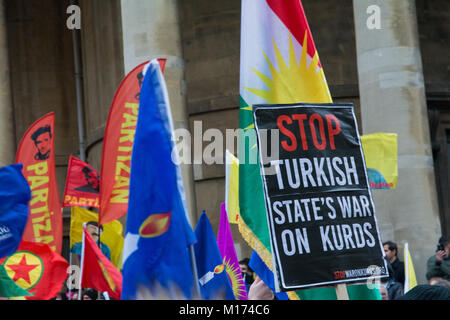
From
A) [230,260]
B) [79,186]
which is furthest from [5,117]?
[230,260]

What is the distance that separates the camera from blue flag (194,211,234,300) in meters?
6.40

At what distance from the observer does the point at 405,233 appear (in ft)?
44.3

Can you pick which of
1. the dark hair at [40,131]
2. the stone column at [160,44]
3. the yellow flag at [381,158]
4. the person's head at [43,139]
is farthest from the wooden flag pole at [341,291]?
the dark hair at [40,131]

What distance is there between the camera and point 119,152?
10883 mm

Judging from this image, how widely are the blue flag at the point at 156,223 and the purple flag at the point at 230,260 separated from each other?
356 cm

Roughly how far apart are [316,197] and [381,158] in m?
6.49

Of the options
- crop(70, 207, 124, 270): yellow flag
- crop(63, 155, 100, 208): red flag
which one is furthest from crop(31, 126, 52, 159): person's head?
crop(70, 207, 124, 270): yellow flag

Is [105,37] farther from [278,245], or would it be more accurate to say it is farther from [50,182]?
[278,245]

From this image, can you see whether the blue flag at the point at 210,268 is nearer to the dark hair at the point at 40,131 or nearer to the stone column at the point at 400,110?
the stone column at the point at 400,110

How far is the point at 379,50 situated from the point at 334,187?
29.5 feet

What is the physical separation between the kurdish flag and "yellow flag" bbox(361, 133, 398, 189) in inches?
194

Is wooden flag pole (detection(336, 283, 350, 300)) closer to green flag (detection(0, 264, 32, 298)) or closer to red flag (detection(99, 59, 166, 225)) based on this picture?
green flag (detection(0, 264, 32, 298))

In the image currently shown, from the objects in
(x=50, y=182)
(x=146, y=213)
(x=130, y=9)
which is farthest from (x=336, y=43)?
(x=146, y=213)

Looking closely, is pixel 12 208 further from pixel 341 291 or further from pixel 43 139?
pixel 43 139
